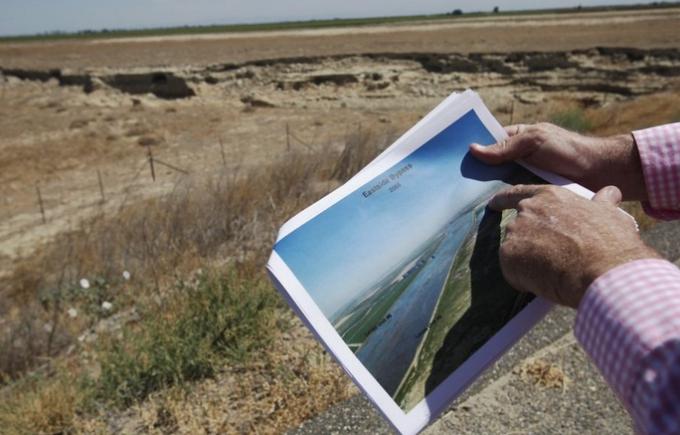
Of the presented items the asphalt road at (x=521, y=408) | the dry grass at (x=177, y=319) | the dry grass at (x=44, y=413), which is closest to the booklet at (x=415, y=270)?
the asphalt road at (x=521, y=408)

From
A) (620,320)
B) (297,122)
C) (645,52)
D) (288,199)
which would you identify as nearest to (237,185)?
(288,199)

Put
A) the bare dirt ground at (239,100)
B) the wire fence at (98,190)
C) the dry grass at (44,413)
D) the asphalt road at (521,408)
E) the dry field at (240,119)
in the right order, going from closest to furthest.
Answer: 1. the asphalt road at (521,408)
2. the dry grass at (44,413)
3. the dry field at (240,119)
4. the wire fence at (98,190)
5. the bare dirt ground at (239,100)

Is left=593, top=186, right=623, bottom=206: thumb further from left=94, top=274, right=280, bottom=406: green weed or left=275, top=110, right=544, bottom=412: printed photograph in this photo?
left=94, top=274, right=280, bottom=406: green weed

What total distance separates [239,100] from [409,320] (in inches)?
1049

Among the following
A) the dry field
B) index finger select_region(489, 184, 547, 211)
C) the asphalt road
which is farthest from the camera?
the dry field

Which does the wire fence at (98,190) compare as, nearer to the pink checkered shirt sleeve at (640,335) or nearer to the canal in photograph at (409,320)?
the canal in photograph at (409,320)

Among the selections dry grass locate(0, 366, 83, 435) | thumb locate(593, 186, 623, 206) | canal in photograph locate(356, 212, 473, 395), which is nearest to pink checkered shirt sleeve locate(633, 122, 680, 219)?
thumb locate(593, 186, 623, 206)

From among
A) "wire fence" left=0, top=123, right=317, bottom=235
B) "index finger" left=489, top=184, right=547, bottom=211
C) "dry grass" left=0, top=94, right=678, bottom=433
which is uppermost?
"index finger" left=489, top=184, right=547, bottom=211

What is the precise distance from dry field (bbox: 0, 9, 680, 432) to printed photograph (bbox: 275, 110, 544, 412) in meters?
1.15

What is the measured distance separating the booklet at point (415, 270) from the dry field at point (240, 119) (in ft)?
3.78

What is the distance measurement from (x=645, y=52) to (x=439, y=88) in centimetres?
936

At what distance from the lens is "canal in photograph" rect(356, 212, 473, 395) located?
134 cm

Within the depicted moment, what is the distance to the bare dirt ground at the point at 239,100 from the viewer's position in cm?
1498

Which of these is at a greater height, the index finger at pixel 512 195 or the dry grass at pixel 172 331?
the index finger at pixel 512 195
